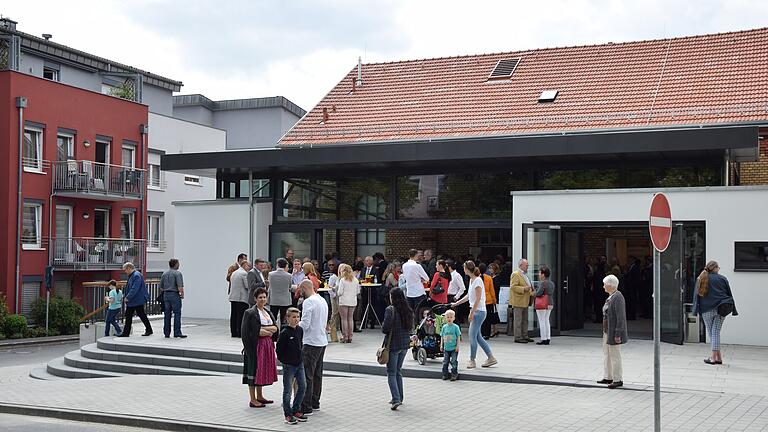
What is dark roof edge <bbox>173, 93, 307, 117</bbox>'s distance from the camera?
5162 cm

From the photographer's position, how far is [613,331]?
11820 mm

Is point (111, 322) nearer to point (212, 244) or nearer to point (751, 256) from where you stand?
point (212, 244)

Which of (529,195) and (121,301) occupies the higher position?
(529,195)

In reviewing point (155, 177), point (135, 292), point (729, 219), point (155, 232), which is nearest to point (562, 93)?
point (729, 219)

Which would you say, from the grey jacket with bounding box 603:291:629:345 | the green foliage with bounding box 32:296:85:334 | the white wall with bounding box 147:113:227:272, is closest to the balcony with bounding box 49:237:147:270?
the green foliage with bounding box 32:296:85:334

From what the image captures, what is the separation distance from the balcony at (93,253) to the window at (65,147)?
3.14m

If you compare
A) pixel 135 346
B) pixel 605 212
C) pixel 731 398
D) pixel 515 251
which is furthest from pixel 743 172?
pixel 135 346

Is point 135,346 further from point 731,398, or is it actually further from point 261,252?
point 731,398

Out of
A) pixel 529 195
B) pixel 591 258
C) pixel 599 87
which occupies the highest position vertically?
pixel 599 87

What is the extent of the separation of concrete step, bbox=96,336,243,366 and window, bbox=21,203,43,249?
570 inches

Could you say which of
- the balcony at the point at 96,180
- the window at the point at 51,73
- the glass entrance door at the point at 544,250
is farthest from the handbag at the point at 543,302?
the window at the point at 51,73

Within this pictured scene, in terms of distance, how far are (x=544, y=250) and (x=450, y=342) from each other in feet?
19.6

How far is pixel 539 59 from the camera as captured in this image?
27766 millimetres

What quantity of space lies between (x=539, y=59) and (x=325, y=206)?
10159 millimetres
